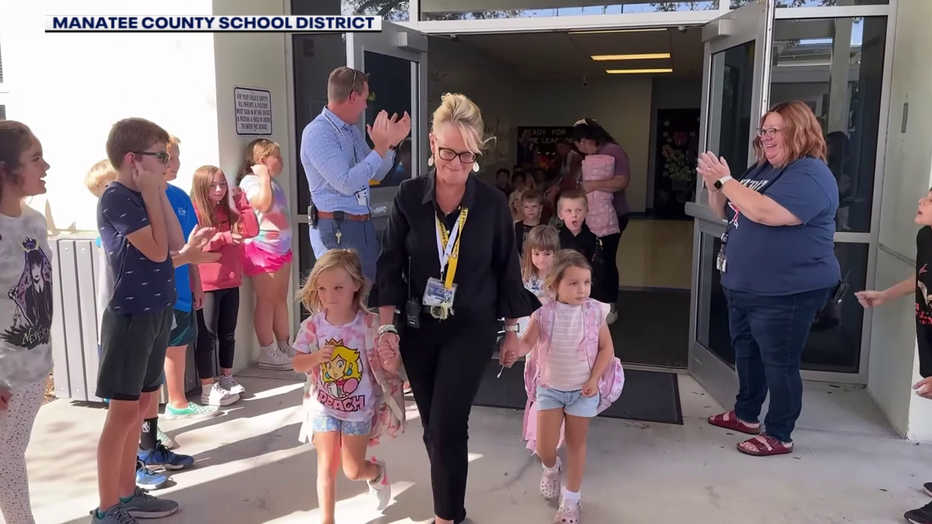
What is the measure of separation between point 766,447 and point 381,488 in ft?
5.95

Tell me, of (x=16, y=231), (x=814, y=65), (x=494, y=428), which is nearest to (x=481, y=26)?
(x=814, y=65)

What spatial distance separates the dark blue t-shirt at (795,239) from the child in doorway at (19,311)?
281 cm

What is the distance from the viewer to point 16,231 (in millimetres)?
2316

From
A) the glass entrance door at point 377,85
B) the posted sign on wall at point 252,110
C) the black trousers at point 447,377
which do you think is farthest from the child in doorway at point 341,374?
the posted sign on wall at point 252,110

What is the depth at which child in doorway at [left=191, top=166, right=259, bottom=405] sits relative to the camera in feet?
12.9

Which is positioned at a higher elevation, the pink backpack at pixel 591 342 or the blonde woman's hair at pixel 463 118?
the blonde woman's hair at pixel 463 118

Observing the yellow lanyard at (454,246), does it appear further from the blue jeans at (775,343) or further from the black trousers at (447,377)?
the blue jeans at (775,343)

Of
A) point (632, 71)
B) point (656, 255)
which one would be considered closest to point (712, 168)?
point (656, 255)

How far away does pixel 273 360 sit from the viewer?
4676 mm

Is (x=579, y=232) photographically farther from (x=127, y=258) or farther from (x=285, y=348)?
(x=127, y=258)

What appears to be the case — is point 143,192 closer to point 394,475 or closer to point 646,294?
point 394,475

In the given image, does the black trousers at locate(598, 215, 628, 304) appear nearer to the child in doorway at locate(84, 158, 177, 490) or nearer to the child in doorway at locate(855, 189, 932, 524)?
the child in doorway at locate(855, 189, 932, 524)

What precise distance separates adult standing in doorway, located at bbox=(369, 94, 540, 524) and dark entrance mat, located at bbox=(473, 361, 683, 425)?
1264 mm

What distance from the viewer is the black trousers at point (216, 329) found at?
403 centimetres
